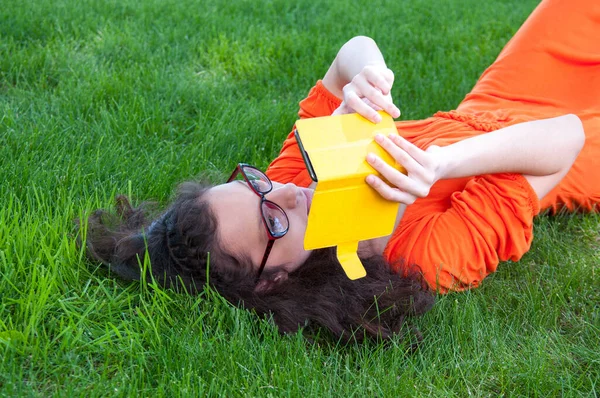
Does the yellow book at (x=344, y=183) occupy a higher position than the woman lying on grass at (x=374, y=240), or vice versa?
the yellow book at (x=344, y=183)

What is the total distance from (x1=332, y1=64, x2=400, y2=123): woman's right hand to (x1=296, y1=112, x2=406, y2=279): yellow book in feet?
0.07

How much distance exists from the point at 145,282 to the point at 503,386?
0.97 metres

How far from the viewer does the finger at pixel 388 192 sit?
64.1 inches

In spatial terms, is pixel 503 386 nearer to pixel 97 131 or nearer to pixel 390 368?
pixel 390 368

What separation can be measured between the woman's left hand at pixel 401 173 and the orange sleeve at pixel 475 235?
1.06ft

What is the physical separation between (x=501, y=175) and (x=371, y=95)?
1.62 feet

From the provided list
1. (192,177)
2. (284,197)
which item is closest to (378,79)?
(284,197)

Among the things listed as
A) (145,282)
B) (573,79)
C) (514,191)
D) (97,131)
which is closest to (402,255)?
(514,191)

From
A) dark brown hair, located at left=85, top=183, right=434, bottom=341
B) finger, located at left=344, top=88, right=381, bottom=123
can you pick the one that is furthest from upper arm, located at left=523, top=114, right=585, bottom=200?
finger, located at left=344, top=88, right=381, bottom=123

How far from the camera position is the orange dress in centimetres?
201

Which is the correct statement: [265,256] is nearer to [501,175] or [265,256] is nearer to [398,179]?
[398,179]

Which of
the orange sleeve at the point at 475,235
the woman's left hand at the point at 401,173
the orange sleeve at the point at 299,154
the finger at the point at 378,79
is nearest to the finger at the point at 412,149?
the woman's left hand at the point at 401,173

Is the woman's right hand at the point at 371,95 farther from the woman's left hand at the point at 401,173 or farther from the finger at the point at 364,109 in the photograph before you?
the woman's left hand at the point at 401,173

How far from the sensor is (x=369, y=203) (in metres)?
1.70
